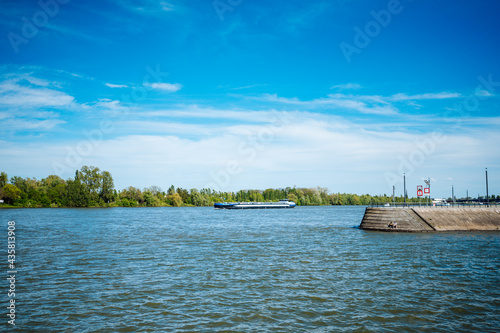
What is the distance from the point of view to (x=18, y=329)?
51.8 feet

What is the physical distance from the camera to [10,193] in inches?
6836

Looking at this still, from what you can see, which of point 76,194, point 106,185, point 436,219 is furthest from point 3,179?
point 436,219

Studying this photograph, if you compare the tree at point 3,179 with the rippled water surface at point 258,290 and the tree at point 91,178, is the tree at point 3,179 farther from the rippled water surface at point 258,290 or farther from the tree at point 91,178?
the rippled water surface at point 258,290

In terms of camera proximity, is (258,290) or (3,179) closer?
(258,290)

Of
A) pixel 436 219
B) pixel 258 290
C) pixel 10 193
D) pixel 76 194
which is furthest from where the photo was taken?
pixel 76 194

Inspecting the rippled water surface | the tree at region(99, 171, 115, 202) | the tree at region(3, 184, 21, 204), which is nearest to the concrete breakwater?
the rippled water surface

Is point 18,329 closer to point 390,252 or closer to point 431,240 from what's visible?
point 390,252

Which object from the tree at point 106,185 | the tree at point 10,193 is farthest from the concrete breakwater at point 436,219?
the tree at point 10,193

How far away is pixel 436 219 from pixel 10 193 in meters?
190

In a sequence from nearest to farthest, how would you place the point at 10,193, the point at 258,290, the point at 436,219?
the point at 258,290
the point at 436,219
the point at 10,193

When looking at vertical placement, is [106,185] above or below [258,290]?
above

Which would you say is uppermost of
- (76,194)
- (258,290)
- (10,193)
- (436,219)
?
(10,193)

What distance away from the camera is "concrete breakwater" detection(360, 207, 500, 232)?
58.0 meters

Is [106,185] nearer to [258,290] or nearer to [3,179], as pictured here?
[3,179]
